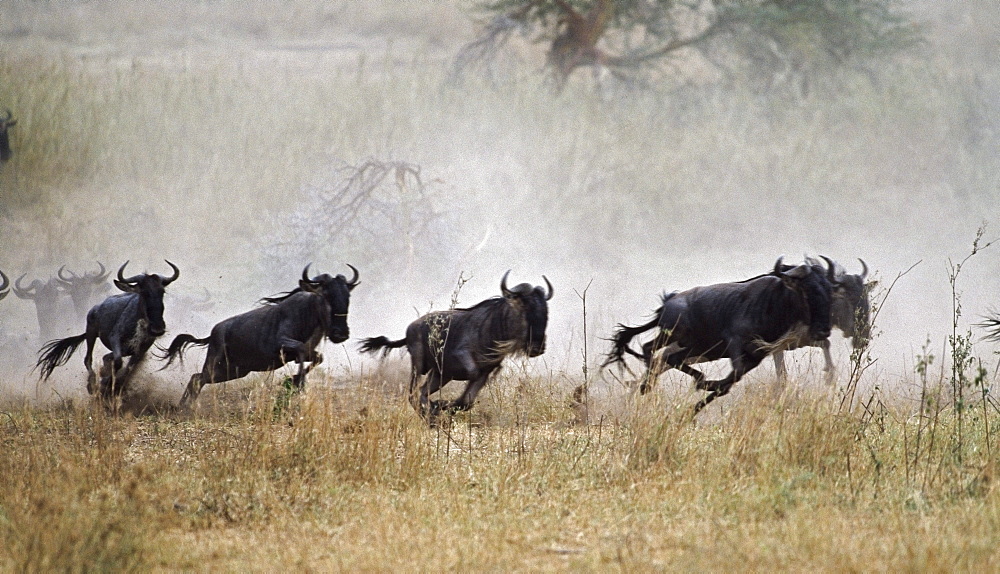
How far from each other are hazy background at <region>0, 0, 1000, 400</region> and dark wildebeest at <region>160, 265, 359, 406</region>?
795 cm

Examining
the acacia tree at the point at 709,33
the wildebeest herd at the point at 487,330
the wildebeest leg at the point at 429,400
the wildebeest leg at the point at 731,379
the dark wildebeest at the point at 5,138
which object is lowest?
the wildebeest leg at the point at 429,400

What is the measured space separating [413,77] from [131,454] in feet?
61.1

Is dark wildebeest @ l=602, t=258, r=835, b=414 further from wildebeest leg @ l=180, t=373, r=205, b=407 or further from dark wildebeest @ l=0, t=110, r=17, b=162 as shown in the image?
dark wildebeest @ l=0, t=110, r=17, b=162

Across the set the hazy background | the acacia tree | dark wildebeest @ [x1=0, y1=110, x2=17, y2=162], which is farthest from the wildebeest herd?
the acacia tree

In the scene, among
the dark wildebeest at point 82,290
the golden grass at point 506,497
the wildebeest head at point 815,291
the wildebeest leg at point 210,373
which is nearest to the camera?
the golden grass at point 506,497

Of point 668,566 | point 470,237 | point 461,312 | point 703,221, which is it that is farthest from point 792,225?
point 668,566

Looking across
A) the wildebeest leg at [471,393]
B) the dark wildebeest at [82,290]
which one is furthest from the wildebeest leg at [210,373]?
the dark wildebeest at [82,290]

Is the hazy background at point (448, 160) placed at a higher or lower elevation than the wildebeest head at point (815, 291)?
higher

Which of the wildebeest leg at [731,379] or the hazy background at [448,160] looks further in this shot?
the hazy background at [448,160]

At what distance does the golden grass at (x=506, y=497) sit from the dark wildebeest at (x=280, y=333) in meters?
2.36

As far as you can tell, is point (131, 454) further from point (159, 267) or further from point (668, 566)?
point (159, 267)

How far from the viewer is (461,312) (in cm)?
1004

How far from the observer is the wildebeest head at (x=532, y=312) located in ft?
31.3

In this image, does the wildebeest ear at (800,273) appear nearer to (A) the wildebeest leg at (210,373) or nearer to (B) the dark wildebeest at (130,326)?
(A) the wildebeest leg at (210,373)
